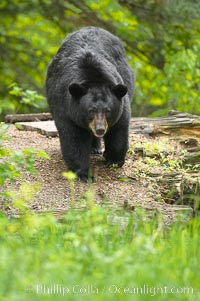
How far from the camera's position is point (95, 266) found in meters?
4.34

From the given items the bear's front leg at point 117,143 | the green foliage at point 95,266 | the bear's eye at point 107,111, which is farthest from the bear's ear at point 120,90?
the green foliage at point 95,266

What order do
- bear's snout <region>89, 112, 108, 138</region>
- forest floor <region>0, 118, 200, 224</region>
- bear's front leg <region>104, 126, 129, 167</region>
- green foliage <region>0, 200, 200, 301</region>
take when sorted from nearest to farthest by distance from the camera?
green foliage <region>0, 200, 200, 301</region>
forest floor <region>0, 118, 200, 224</region>
bear's snout <region>89, 112, 108, 138</region>
bear's front leg <region>104, 126, 129, 167</region>

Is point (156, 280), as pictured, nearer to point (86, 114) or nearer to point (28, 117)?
point (86, 114)

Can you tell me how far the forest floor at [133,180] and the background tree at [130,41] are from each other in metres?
4.49

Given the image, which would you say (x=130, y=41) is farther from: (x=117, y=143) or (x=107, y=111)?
(x=107, y=111)

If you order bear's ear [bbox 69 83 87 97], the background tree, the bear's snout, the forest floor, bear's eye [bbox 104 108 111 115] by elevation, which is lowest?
the background tree

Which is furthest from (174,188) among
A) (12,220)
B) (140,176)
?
(12,220)

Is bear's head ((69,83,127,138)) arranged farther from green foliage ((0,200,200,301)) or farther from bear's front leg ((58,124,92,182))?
green foliage ((0,200,200,301))

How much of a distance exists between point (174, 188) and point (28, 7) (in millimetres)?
7623

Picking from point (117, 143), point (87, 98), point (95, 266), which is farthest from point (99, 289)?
point (117, 143)

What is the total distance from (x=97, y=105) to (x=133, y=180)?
3.21 ft

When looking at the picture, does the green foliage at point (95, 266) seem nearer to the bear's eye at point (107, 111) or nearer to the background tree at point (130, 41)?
the bear's eye at point (107, 111)

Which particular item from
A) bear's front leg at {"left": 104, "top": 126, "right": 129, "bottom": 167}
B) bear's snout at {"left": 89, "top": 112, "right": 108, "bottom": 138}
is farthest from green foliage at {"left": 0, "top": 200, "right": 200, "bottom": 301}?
bear's front leg at {"left": 104, "top": 126, "right": 129, "bottom": 167}

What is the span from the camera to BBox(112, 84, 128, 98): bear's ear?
7.95 metres
